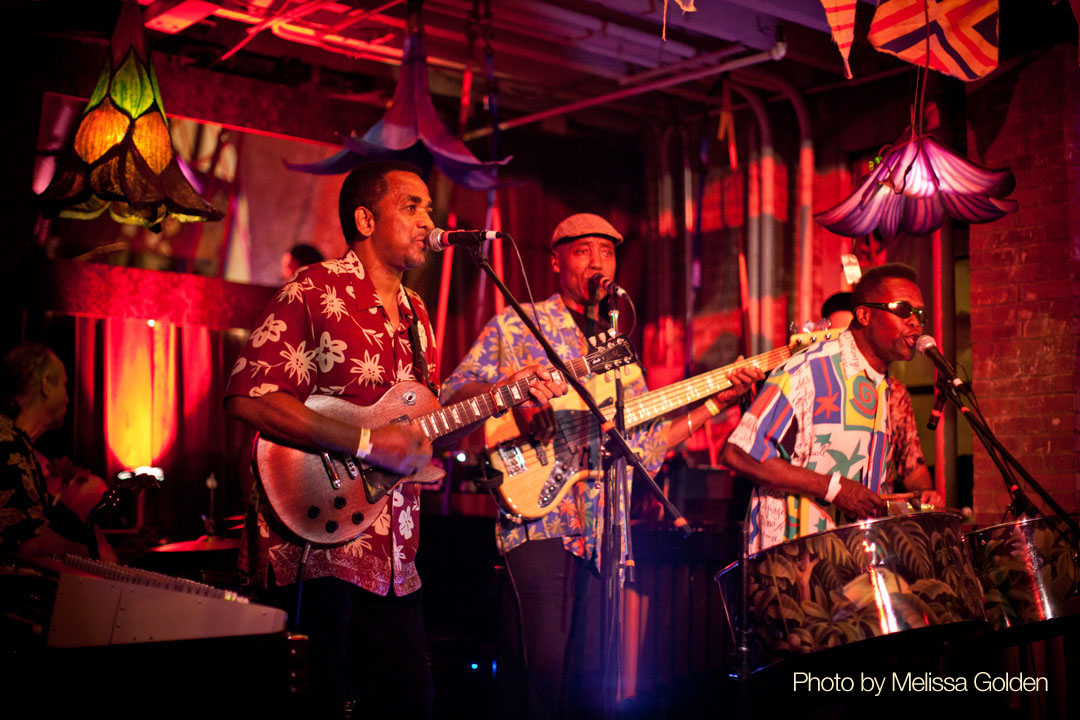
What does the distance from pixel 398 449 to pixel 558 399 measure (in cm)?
138

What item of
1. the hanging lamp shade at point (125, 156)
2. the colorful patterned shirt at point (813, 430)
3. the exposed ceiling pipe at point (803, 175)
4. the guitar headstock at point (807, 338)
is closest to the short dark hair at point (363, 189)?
the hanging lamp shade at point (125, 156)

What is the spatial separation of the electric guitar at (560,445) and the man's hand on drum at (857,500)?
678 mm

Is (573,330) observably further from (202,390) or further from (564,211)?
(564,211)

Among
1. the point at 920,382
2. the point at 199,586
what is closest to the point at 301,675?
the point at 199,586

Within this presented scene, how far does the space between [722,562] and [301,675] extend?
3.64m

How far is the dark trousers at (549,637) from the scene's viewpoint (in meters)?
3.88

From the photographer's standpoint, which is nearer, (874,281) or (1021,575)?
(1021,575)

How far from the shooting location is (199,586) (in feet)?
7.51

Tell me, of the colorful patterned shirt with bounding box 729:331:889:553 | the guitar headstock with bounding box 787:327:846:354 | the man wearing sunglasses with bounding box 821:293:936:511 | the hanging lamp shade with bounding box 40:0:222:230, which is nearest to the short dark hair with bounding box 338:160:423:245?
the hanging lamp shade with bounding box 40:0:222:230

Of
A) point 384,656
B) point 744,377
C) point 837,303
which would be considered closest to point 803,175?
point 837,303

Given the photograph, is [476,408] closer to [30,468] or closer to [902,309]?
[30,468]

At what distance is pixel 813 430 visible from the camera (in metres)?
4.26

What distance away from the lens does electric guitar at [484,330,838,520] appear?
3977mm

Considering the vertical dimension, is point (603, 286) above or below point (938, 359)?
above
